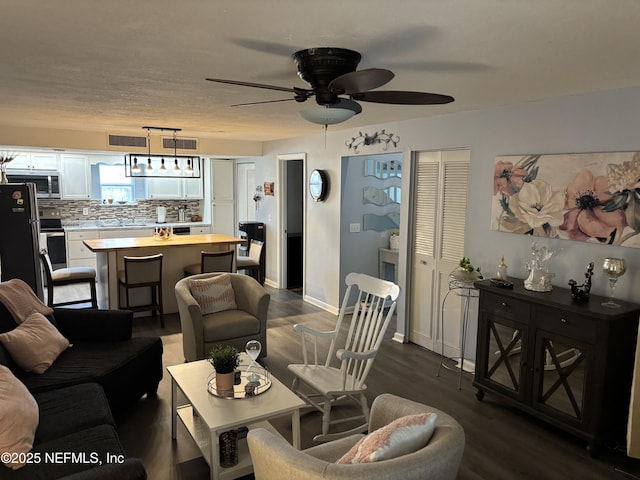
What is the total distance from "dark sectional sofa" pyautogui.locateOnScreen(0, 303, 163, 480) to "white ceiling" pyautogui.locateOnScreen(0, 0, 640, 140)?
1772mm

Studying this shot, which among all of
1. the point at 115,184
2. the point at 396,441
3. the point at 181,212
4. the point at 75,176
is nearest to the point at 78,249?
the point at 75,176

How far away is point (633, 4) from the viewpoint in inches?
65.0

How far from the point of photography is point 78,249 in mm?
8266

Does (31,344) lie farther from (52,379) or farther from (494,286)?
(494,286)

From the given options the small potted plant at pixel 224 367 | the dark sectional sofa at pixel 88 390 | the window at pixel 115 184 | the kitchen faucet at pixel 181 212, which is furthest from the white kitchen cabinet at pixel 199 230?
the small potted plant at pixel 224 367

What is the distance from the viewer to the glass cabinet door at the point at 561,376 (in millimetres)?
3025

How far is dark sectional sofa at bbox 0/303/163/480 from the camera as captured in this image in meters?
2.09

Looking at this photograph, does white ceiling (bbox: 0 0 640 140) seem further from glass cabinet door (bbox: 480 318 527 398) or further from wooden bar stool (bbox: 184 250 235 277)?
wooden bar stool (bbox: 184 250 235 277)

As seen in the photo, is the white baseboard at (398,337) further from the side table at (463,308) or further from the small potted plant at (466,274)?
the small potted plant at (466,274)

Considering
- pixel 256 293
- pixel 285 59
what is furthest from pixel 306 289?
pixel 285 59

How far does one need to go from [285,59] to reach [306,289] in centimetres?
471

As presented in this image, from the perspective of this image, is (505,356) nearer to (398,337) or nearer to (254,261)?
(398,337)

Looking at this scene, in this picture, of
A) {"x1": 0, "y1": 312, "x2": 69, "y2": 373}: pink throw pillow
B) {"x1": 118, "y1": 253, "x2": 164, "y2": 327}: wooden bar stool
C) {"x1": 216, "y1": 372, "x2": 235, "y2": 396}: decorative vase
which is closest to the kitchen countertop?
{"x1": 118, "y1": 253, "x2": 164, "y2": 327}: wooden bar stool

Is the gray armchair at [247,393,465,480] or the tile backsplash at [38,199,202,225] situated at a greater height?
the tile backsplash at [38,199,202,225]
